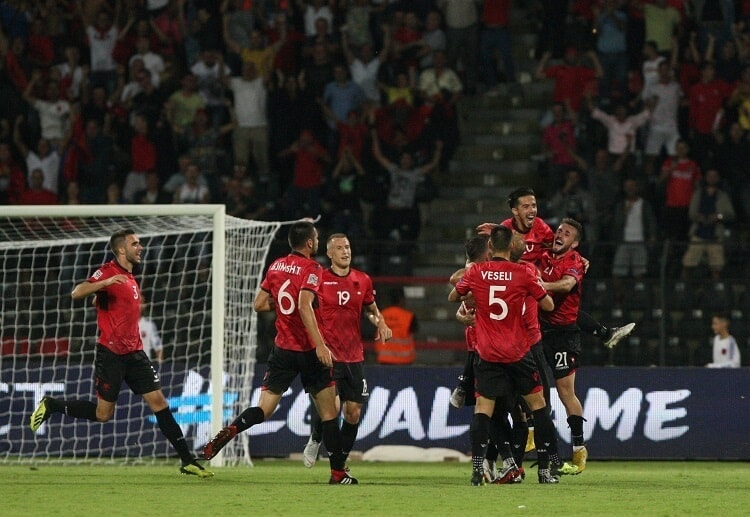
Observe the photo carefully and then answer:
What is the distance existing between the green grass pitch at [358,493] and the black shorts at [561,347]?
3.20ft

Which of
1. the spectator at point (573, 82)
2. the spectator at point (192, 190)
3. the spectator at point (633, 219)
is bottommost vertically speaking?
the spectator at point (633, 219)

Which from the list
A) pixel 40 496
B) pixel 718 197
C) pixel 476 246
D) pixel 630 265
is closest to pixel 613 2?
pixel 718 197

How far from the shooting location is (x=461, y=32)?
20234mm

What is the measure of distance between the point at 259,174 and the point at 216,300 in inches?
249

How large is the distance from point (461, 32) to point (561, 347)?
9311 mm

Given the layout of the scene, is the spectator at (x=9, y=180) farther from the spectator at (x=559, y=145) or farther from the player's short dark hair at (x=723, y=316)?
the player's short dark hair at (x=723, y=316)

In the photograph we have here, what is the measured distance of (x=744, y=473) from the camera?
43.0 feet

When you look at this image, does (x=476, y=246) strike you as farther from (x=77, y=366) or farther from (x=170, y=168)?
(x=170, y=168)

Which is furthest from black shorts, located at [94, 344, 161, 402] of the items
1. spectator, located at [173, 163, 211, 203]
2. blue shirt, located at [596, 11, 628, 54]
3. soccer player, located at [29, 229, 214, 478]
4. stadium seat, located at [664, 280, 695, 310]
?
blue shirt, located at [596, 11, 628, 54]

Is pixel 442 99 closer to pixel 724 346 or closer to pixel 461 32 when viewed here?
pixel 461 32

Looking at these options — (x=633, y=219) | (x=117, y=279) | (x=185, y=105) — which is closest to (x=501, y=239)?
(x=117, y=279)

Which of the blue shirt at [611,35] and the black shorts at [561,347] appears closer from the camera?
the black shorts at [561,347]

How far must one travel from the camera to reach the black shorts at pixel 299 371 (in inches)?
437

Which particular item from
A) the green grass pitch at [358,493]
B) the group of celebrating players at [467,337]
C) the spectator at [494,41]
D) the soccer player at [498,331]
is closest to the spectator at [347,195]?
the spectator at [494,41]
